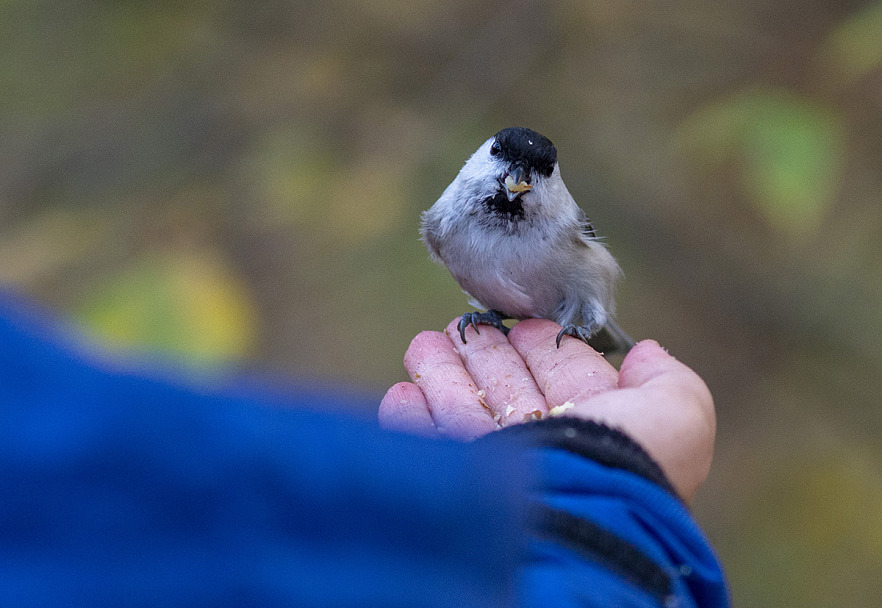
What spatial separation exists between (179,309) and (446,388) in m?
1.57

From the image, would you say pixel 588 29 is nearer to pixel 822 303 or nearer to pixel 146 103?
pixel 822 303

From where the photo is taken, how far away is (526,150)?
5.46ft

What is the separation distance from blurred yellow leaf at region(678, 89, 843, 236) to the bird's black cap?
143 centimetres

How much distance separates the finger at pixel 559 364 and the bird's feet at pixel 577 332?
0.06 ft

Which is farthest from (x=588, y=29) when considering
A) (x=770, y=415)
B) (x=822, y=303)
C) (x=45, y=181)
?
(x=45, y=181)

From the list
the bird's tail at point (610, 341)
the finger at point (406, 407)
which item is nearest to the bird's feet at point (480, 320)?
the bird's tail at point (610, 341)

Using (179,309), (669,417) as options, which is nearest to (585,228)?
(669,417)

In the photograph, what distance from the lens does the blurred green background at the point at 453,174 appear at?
2.85 meters

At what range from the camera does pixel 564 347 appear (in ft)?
5.31

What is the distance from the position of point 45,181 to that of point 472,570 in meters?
3.00

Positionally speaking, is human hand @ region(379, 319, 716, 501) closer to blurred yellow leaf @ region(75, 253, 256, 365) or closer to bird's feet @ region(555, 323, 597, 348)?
bird's feet @ region(555, 323, 597, 348)

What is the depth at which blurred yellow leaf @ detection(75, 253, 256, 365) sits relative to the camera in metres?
2.63

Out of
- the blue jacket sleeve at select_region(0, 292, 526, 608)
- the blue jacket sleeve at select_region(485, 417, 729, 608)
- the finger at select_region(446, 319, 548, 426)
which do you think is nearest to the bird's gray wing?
the finger at select_region(446, 319, 548, 426)

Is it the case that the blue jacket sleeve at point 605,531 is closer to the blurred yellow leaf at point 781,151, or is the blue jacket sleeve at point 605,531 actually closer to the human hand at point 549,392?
the human hand at point 549,392
